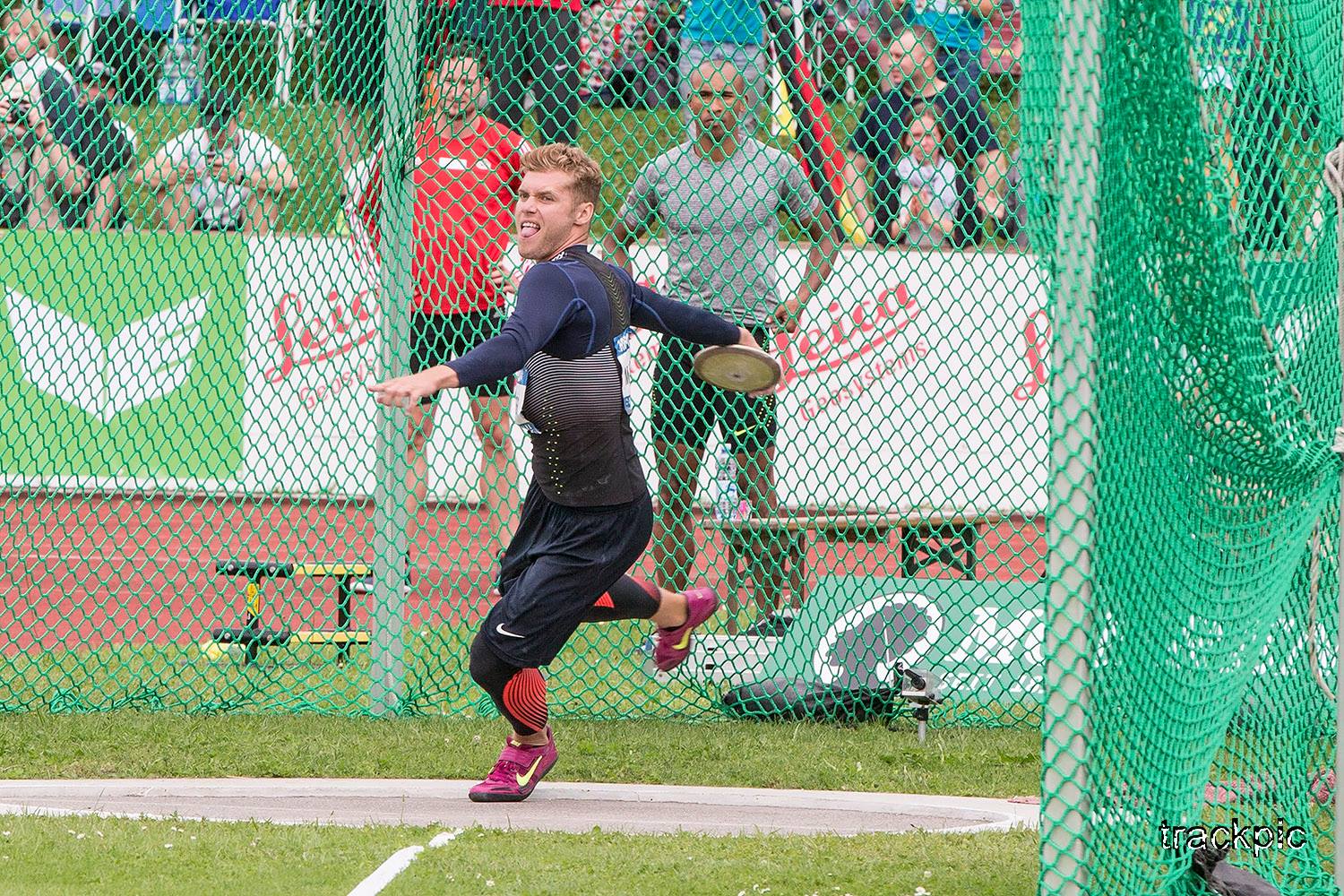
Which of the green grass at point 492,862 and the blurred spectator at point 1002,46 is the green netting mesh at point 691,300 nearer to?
the blurred spectator at point 1002,46

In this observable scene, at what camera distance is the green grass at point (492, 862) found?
3908 millimetres

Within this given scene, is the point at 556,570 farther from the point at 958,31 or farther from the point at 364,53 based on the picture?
the point at 958,31

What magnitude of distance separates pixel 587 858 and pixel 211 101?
432 centimetres

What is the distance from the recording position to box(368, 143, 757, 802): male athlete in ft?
16.0

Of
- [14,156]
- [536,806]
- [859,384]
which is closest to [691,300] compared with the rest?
[859,384]

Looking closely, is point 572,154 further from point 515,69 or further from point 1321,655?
point 1321,655

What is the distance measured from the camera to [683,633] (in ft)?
19.0

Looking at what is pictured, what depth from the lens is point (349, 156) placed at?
22.5 ft

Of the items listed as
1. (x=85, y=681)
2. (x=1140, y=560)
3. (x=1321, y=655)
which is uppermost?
(x=1140, y=560)

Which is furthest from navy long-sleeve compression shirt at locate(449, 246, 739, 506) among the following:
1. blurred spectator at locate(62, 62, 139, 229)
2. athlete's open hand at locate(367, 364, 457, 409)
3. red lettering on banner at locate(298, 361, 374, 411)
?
blurred spectator at locate(62, 62, 139, 229)

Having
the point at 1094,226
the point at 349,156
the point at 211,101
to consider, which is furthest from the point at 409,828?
the point at 211,101

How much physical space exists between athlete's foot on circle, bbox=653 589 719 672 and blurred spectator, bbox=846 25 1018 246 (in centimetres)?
195

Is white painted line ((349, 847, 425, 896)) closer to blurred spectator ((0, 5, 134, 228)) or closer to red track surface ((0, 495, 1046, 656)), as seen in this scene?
red track surface ((0, 495, 1046, 656))

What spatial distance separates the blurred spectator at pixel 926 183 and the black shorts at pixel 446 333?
1746mm
